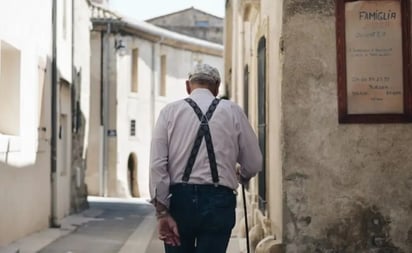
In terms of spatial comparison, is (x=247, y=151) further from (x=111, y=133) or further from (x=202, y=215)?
(x=111, y=133)

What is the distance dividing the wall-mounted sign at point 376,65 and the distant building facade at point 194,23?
3431 centimetres

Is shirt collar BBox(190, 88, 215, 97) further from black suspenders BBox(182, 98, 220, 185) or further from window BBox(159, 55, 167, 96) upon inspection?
window BBox(159, 55, 167, 96)

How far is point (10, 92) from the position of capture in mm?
10867

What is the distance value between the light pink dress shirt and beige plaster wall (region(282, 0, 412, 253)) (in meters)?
2.03

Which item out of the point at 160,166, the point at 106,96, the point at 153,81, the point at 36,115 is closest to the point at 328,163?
the point at 160,166

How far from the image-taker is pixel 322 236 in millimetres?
6258

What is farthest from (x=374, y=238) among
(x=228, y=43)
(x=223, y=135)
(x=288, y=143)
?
(x=228, y=43)

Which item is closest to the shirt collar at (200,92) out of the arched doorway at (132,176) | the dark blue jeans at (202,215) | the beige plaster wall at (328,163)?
the dark blue jeans at (202,215)

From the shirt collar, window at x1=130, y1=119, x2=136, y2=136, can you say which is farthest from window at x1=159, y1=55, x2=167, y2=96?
the shirt collar

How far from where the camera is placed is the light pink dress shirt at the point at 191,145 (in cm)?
411

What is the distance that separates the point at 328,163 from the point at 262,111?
101 inches

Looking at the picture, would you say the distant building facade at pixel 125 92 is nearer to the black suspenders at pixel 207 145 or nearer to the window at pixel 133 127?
the window at pixel 133 127

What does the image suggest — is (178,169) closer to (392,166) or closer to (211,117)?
(211,117)

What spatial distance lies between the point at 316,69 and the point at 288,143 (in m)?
0.64
